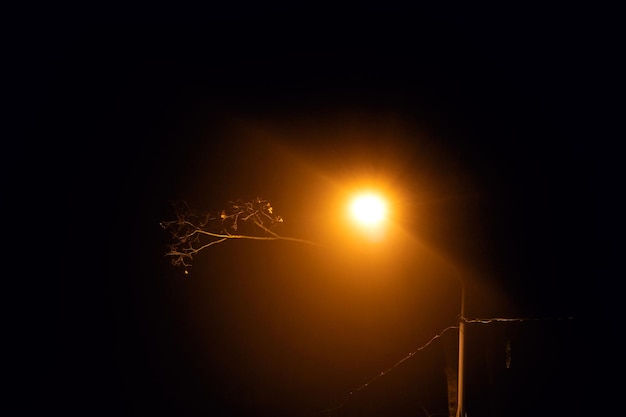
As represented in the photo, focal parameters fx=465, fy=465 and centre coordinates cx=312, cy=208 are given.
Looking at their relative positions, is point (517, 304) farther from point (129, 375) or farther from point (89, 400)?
point (89, 400)

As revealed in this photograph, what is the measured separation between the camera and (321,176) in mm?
11883

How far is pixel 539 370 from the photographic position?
9.08 meters

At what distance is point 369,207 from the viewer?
5.41 m

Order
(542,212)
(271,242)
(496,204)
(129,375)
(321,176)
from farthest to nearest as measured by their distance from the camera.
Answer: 1. (129,375)
2. (271,242)
3. (321,176)
4. (542,212)
5. (496,204)

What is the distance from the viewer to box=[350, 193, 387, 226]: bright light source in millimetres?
5391

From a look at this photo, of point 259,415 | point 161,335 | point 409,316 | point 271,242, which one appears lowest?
point 259,415

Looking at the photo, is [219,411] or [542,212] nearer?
[542,212]

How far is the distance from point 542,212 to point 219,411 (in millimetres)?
10332

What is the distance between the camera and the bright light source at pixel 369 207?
5391 millimetres

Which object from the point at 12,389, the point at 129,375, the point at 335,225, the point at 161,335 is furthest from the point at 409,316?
the point at 12,389

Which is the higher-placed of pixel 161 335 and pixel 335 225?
pixel 335 225

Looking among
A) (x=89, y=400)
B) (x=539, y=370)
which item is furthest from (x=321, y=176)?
(x=89, y=400)

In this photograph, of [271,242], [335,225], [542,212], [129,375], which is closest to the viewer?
[542,212]

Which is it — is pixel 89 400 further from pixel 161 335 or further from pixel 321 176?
pixel 321 176
